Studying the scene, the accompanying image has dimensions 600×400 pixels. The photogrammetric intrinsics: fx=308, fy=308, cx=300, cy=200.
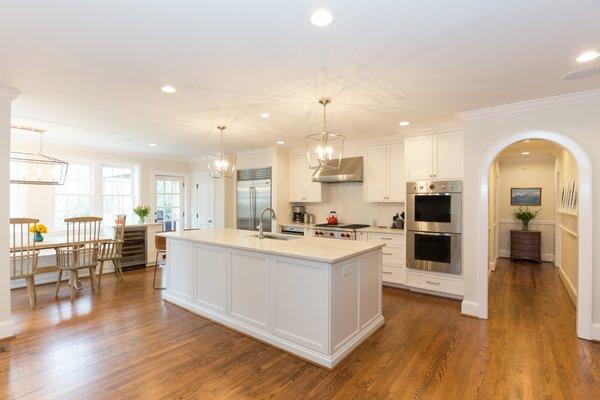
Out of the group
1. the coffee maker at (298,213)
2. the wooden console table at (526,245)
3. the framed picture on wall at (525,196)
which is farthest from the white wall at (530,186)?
the coffee maker at (298,213)

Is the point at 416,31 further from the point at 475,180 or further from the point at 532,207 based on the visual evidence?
the point at 532,207

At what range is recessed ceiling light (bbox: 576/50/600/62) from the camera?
223cm

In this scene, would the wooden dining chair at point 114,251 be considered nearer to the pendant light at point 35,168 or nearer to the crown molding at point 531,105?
the pendant light at point 35,168

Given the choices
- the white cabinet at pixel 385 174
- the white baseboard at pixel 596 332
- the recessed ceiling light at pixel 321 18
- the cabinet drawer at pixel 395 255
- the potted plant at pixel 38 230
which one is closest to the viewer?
the recessed ceiling light at pixel 321 18

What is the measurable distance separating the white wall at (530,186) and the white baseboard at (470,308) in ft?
14.9

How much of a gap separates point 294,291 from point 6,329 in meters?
2.88

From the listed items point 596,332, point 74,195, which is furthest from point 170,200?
point 596,332

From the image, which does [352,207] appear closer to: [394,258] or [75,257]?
[394,258]

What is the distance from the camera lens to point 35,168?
5.20 metres

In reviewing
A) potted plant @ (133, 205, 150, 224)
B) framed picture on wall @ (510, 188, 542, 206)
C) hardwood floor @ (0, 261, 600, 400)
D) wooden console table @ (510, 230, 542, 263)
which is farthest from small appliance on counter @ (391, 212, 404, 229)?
potted plant @ (133, 205, 150, 224)

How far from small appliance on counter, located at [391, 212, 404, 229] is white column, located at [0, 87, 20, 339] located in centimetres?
498

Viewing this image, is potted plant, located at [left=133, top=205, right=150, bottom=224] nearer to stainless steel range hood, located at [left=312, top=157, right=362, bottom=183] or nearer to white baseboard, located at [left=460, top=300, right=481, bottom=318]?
stainless steel range hood, located at [left=312, top=157, right=362, bottom=183]

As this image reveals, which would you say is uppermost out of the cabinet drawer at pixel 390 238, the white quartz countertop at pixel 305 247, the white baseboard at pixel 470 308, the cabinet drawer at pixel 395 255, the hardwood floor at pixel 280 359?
the white quartz countertop at pixel 305 247

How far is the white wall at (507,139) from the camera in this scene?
9.96 feet
